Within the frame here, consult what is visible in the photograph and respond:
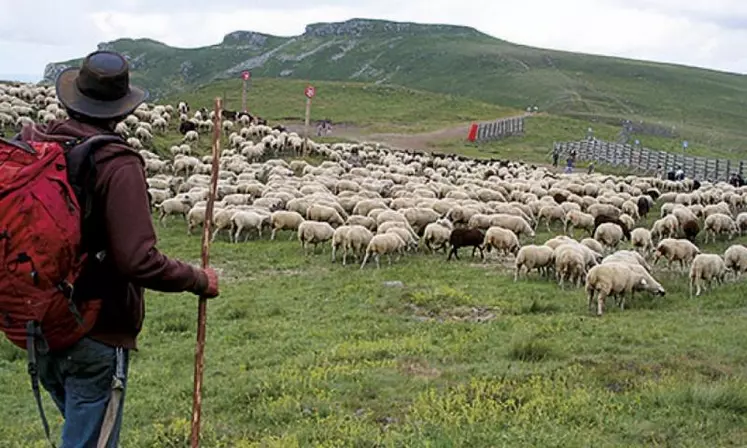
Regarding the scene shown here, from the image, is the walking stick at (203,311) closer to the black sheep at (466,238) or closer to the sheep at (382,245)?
the sheep at (382,245)

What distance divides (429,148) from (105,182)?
5507 cm

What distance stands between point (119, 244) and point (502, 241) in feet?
52.3

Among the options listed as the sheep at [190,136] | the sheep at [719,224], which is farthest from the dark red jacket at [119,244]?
the sheep at [190,136]

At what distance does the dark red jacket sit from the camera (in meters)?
3.69

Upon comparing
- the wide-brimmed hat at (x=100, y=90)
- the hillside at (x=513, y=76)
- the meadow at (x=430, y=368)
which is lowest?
the meadow at (x=430, y=368)

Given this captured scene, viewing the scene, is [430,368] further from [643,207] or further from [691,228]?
[643,207]

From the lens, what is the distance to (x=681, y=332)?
1134 centimetres

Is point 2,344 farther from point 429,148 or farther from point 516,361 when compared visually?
point 429,148

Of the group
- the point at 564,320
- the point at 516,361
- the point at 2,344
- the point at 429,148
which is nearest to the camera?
the point at 516,361

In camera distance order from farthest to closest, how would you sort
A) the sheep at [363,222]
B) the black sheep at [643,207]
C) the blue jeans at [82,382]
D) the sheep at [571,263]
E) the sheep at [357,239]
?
the black sheep at [643,207] → the sheep at [363,222] → the sheep at [357,239] → the sheep at [571,263] → the blue jeans at [82,382]

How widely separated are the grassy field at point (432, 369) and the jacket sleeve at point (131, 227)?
334 centimetres

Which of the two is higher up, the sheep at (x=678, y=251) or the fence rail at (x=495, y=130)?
the fence rail at (x=495, y=130)

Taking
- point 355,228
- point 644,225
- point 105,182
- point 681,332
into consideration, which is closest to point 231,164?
point 355,228

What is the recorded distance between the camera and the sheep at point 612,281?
13.5 meters
